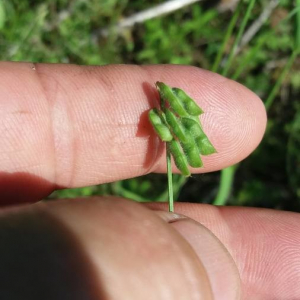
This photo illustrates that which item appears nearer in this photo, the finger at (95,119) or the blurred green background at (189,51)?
the finger at (95,119)

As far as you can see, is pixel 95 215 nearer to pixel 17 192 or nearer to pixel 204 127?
pixel 17 192

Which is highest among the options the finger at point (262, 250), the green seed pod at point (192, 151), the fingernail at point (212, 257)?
the green seed pod at point (192, 151)

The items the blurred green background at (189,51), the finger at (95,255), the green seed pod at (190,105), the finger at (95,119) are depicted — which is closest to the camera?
the finger at (95,255)

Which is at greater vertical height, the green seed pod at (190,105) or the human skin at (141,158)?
the green seed pod at (190,105)

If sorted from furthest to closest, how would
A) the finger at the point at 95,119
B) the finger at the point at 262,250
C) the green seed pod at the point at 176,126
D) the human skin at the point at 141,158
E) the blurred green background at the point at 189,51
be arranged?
the blurred green background at the point at 189,51, the finger at the point at 262,250, the finger at the point at 95,119, the green seed pod at the point at 176,126, the human skin at the point at 141,158

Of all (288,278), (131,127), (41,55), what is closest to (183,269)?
(131,127)

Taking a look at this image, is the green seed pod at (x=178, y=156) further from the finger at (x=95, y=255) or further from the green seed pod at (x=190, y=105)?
the finger at (x=95, y=255)

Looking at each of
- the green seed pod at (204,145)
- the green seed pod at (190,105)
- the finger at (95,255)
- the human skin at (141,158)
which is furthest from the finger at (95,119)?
the finger at (95,255)

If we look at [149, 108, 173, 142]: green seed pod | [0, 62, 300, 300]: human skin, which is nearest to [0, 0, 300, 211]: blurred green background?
[0, 62, 300, 300]: human skin
